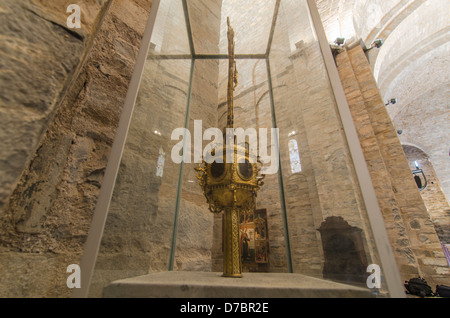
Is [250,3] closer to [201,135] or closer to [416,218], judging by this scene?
[201,135]

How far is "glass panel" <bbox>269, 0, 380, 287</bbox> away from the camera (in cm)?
94

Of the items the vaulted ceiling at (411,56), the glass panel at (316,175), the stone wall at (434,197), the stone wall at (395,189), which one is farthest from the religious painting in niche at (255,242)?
the stone wall at (434,197)

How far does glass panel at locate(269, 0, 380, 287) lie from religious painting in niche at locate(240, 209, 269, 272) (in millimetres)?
3385

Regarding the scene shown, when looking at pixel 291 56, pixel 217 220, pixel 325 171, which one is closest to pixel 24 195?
pixel 325 171

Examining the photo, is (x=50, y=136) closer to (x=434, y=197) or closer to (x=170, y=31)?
(x=170, y=31)

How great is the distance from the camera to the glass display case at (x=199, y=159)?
0.86m

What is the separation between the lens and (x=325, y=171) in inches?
46.6

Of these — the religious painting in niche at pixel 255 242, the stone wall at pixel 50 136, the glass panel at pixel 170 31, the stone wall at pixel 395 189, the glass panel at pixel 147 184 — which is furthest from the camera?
the religious painting in niche at pixel 255 242

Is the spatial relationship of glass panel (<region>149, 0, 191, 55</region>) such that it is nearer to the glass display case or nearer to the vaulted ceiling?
the glass display case

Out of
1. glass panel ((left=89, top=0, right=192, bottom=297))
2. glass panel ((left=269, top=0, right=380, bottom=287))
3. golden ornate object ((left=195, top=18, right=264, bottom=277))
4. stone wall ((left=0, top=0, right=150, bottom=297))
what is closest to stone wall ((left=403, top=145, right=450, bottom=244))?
glass panel ((left=269, top=0, right=380, bottom=287))

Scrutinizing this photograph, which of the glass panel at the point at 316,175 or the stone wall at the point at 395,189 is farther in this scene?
the stone wall at the point at 395,189

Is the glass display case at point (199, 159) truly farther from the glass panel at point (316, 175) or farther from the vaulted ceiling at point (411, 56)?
the vaulted ceiling at point (411, 56)

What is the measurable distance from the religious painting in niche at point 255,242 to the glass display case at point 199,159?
3185 mm

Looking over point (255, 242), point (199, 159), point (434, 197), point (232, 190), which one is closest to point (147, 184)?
point (232, 190)
